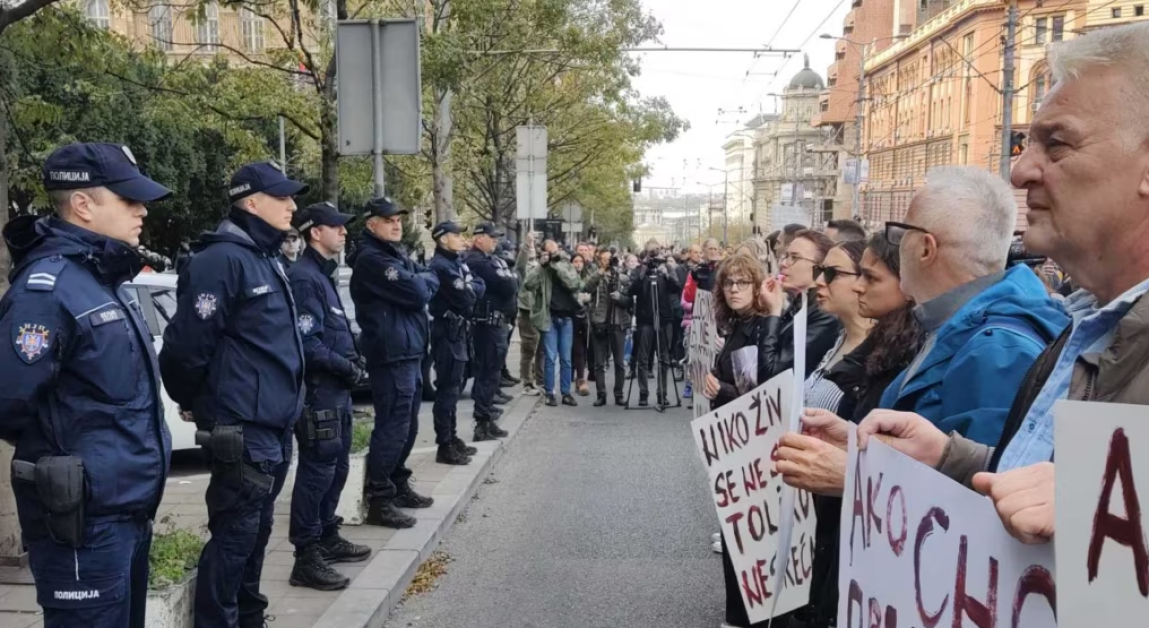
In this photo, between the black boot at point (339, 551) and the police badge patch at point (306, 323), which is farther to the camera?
the black boot at point (339, 551)

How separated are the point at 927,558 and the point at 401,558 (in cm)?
492

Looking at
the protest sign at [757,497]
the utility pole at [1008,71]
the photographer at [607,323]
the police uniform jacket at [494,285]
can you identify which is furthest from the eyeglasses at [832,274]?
the utility pole at [1008,71]

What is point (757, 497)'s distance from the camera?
13.6 ft

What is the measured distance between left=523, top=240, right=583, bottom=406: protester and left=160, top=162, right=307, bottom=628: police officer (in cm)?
892

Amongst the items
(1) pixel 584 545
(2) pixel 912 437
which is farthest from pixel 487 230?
(2) pixel 912 437

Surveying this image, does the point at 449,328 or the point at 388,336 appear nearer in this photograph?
the point at 388,336

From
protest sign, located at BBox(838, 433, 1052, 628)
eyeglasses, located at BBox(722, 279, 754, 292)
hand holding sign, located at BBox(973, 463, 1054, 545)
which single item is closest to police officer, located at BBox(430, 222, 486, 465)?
eyeglasses, located at BBox(722, 279, 754, 292)

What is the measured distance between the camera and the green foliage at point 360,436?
23.9 ft

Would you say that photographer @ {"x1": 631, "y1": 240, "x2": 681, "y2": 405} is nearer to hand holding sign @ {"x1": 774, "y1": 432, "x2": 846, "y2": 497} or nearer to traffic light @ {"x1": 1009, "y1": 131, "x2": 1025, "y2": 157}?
traffic light @ {"x1": 1009, "y1": 131, "x2": 1025, "y2": 157}

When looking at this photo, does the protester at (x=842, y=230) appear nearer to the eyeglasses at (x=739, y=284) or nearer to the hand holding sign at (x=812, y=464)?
the eyeglasses at (x=739, y=284)

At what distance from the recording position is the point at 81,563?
131 inches

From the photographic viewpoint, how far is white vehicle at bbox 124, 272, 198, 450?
8.79 m

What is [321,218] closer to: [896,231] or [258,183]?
[258,183]

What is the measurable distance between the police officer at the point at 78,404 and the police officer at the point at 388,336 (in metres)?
3.44
